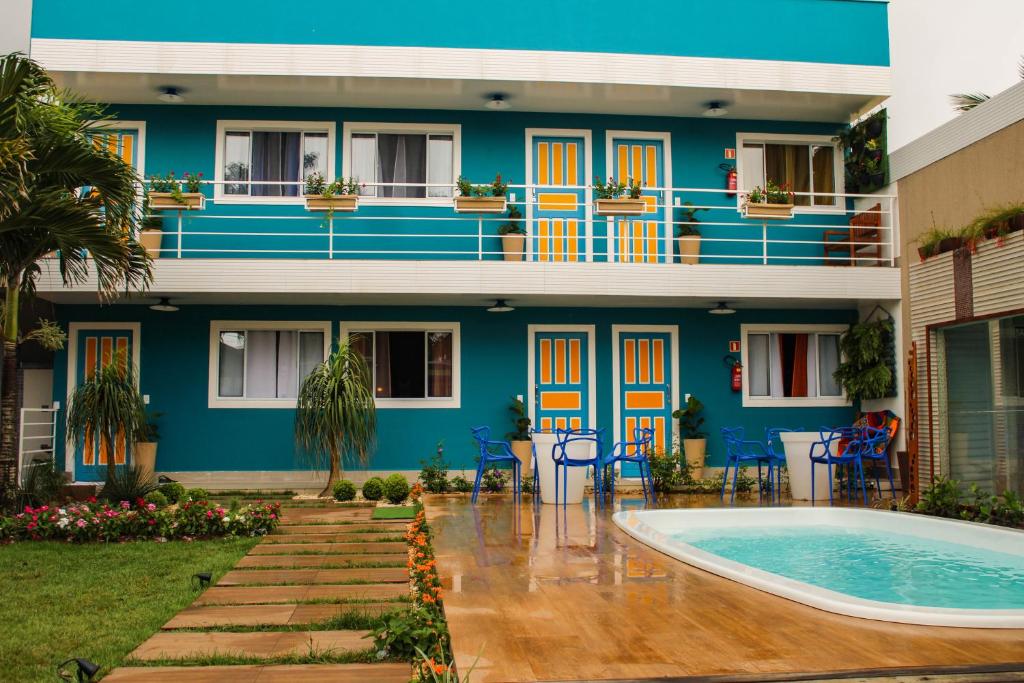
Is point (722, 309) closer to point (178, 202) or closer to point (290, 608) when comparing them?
point (178, 202)

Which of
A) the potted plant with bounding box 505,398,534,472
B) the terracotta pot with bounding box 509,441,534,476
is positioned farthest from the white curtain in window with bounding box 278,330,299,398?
the terracotta pot with bounding box 509,441,534,476

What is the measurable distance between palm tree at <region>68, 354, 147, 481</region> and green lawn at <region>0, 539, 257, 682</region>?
314 cm

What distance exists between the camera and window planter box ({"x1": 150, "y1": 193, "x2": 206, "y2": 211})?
475 inches

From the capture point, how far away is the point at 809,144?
14086 mm

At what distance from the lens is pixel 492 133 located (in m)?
13.5

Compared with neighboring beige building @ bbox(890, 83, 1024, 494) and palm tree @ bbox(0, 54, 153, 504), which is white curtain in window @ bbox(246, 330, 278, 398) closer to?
palm tree @ bbox(0, 54, 153, 504)

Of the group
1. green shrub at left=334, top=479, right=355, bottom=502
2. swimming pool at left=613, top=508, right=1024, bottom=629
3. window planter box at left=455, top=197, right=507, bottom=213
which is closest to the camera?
swimming pool at left=613, top=508, right=1024, bottom=629

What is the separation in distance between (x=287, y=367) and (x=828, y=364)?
8284 millimetres

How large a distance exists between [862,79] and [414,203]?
22.1 feet

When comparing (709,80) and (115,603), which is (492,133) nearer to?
(709,80)

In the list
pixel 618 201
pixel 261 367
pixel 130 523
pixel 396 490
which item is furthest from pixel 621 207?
pixel 130 523

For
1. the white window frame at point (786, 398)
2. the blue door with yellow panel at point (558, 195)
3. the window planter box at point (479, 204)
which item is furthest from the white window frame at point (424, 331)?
the white window frame at point (786, 398)

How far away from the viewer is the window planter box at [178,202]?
12.1 m

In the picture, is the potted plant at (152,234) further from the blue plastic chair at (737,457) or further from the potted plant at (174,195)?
the blue plastic chair at (737,457)
